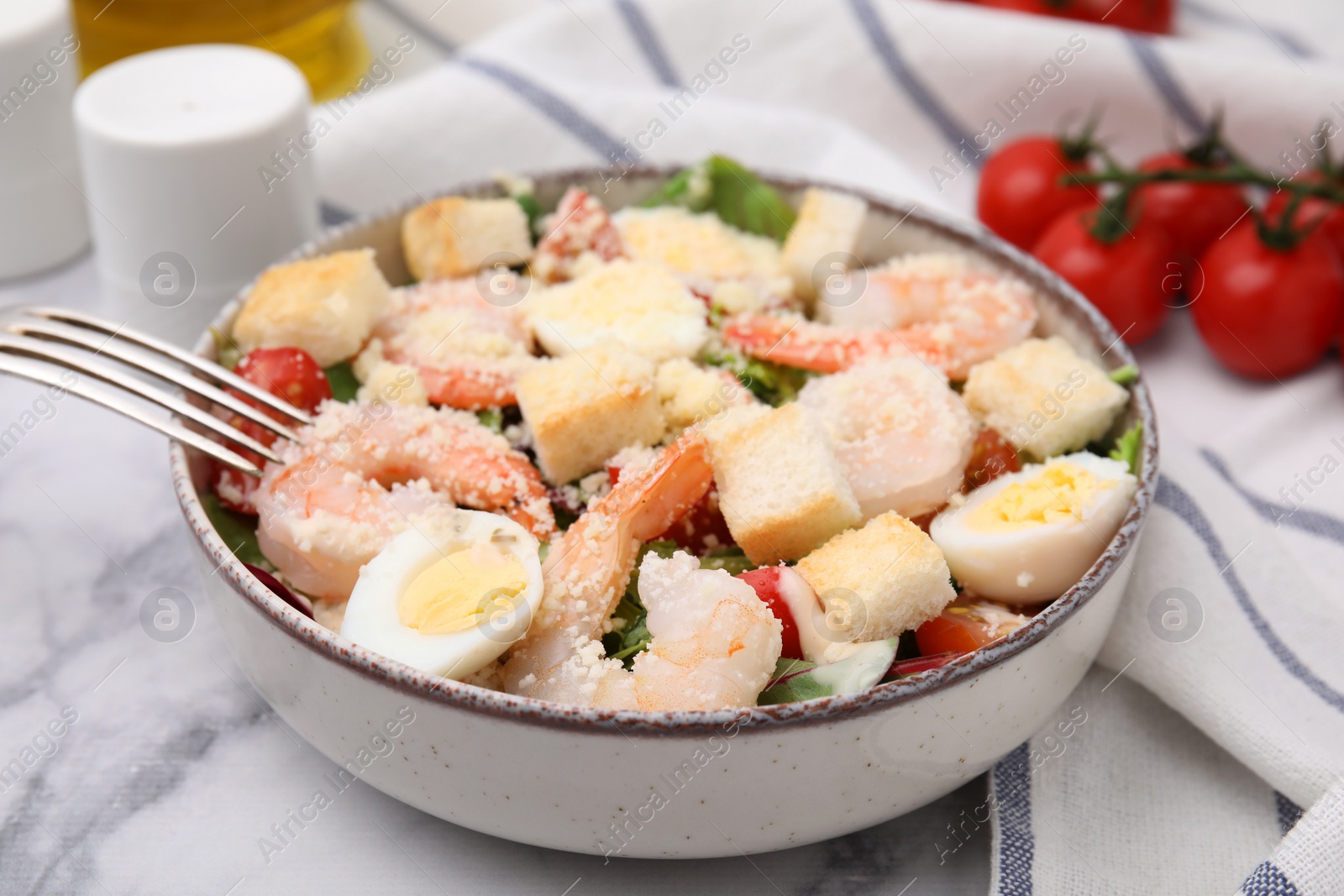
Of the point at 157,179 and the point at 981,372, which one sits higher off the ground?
the point at 981,372

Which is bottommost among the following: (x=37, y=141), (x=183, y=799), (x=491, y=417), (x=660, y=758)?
(x=183, y=799)

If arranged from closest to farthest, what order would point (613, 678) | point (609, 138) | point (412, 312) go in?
point (613, 678) → point (412, 312) → point (609, 138)

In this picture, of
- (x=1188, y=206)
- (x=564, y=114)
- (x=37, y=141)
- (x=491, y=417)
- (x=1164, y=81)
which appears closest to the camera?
(x=491, y=417)

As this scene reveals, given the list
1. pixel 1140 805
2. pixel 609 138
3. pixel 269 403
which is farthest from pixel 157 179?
pixel 1140 805

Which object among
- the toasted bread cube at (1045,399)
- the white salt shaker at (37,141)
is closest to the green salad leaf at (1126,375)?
the toasted bread cube at (1045,399)

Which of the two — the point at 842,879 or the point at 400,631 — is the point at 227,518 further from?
the point at 842,879

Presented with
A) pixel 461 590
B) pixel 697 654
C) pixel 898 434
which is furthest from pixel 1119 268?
pixel 461 590

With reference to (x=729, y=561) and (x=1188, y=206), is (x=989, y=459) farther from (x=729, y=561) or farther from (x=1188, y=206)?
(x=1188, y=206)
